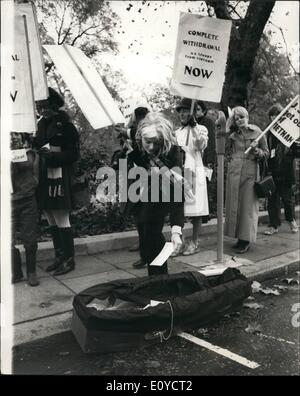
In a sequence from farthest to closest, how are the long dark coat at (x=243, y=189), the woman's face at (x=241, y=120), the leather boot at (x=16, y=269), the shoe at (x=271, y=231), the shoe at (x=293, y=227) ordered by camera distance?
the shoe at (x=293, y=227) < the shoe at (x=271, y=231) < the long dark coat at (x=243, y=189) < the woman's face at (x=241, y=120) < the leather boot at (x=16, y=269)

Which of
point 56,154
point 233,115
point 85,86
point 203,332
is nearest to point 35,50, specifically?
point 85,86

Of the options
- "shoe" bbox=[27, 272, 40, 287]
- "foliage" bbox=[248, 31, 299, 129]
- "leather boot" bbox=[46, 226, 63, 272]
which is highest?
"foliage" bbox=[248, 31, 299, 129]

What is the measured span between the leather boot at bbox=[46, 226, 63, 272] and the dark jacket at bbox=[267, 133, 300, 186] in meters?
3.86

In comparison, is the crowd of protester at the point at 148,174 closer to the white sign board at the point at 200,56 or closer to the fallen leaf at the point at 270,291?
the white sign board at the point at 200,56

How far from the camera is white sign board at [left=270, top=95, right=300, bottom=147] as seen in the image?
5.78 meters

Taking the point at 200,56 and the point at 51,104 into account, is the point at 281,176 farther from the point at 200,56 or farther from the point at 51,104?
the point at 51,104

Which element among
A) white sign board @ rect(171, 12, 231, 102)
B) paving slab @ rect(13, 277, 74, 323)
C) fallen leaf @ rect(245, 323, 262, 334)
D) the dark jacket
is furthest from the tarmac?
white sign board @ rect(171, 12, 231, 102)

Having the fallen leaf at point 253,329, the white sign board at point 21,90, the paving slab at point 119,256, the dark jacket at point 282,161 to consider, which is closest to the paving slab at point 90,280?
the paving slab at point 119,256

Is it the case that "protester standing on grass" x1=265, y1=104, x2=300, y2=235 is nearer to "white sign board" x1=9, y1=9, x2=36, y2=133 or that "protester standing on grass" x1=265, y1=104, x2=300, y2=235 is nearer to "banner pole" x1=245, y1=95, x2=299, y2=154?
"banner pole" x1=245, y1=95, x2=299, y2=154

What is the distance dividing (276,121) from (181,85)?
1.62 meters

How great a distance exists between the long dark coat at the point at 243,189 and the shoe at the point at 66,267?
2.24 meters

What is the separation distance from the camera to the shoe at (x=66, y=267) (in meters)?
5.06
